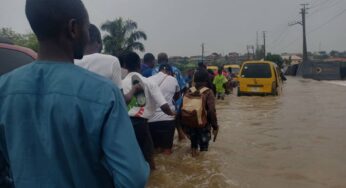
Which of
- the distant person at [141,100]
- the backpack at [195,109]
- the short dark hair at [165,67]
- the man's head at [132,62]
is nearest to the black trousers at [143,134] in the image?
the distant person at [141,100]

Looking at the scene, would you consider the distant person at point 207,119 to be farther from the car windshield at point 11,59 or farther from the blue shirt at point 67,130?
the blue shirt at point 67,130

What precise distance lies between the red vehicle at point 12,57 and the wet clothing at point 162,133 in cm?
285

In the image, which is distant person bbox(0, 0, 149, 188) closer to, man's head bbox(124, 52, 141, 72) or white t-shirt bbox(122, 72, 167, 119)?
white t-shirt bbox(122, 72, 167, 119)

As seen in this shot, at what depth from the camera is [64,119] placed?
1712 mm

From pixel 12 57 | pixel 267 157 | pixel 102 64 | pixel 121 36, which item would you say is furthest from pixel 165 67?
pixel 121 36

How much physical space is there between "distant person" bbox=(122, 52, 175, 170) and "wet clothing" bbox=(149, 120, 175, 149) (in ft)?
3.84

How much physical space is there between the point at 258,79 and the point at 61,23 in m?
18.1

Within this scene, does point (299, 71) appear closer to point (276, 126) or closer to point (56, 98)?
point (276, 126)

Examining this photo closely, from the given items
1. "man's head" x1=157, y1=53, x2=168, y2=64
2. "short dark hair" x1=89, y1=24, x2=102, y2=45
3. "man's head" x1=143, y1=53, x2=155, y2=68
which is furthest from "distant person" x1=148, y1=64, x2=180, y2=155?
"short dark hair" x1=89, y1=24, x2=102, y2=45

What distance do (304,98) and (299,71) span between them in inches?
1235

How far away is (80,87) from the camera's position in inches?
67.9

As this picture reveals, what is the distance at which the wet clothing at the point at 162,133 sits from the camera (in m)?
6.79

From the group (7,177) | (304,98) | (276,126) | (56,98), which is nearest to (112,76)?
(7,177)

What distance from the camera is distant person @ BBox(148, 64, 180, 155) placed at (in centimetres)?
677
